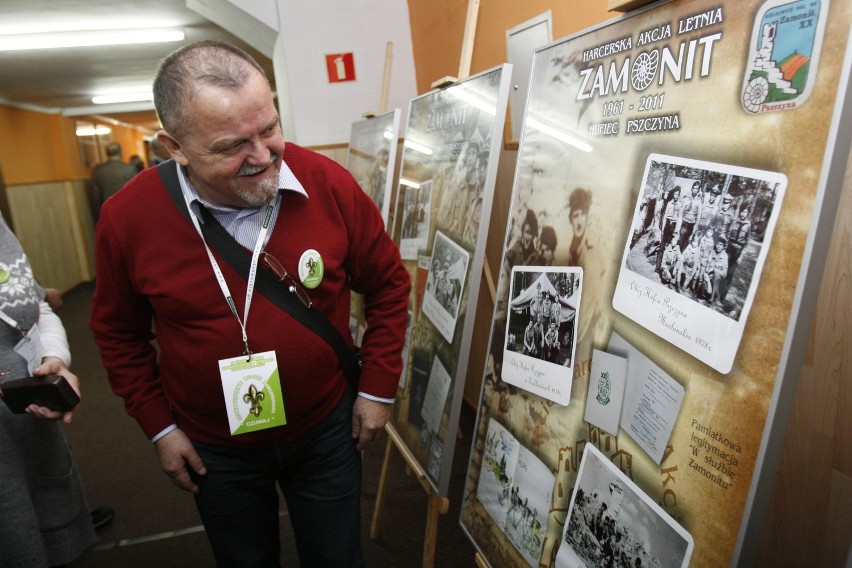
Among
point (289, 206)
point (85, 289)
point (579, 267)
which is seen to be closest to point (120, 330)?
point (289, 206)

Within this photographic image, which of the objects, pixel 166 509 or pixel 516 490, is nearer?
pixel 516 490

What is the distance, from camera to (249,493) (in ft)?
4.12

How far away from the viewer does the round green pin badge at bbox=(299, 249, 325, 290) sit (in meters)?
1.13

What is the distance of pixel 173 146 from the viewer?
106 centimetres

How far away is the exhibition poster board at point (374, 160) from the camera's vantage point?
7.95 ft

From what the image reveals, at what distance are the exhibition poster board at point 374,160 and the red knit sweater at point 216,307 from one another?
3.19ft

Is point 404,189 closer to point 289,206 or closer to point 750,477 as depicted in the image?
point 289,206

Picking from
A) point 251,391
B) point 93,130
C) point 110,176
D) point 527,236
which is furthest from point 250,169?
point 93,130

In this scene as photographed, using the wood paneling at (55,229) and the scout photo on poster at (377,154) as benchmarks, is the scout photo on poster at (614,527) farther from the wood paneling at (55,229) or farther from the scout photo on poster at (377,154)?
the wood paneling at (55,229)

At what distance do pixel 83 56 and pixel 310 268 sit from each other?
5.64m

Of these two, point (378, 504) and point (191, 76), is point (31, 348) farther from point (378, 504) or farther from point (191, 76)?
point (378, 504)

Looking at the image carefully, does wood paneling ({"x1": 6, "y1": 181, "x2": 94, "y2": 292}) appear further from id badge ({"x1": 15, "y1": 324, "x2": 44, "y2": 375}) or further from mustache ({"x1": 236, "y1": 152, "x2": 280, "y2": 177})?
mustache ({"x1": 236, "y1": 152, "x2": 280, "y2": 177})

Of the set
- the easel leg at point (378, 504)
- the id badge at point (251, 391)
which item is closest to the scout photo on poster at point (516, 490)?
the id badge at point (251, 391)

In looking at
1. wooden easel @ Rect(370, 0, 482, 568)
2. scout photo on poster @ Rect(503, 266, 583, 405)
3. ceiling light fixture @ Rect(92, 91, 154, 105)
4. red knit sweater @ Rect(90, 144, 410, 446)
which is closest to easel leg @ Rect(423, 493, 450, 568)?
wooden easel @ Rect(370, 0, 482, 568)
